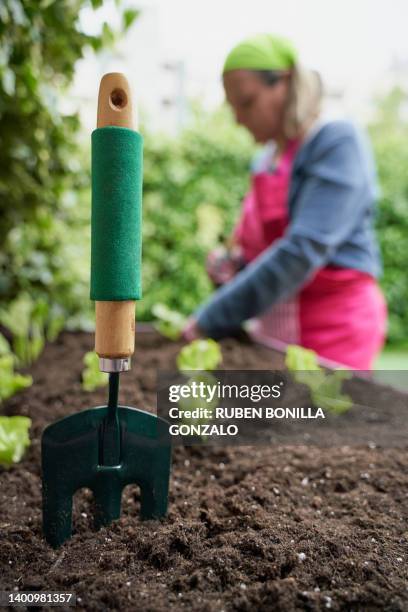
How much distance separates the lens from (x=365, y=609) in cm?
58

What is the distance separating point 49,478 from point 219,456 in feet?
1.27

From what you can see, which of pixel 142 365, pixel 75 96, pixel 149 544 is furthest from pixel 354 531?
pixel 75 96

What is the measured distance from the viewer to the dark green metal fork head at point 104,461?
72 centimetres

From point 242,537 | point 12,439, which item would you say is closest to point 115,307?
point 242,537

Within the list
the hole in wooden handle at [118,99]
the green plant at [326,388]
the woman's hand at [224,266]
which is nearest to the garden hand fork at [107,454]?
the hole in wooden handle at [118,99]

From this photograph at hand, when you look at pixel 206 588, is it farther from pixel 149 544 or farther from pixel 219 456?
pixel 219 456

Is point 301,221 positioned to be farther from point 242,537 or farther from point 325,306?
point 242,537

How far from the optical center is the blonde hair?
1.76 m

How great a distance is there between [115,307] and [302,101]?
135 cm

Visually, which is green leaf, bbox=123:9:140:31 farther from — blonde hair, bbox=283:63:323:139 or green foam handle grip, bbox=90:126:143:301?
green foam handle grip, bbox=90:126:143:301

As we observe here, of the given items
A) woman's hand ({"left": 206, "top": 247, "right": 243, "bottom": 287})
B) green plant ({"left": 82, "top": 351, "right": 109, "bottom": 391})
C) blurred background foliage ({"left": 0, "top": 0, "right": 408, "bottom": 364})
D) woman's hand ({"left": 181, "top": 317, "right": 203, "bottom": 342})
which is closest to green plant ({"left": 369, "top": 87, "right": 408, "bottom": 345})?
blurred background foliage ({"left": 0, "top": 0, "right": 408, "bottom": 364})

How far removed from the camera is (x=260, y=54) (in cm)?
169

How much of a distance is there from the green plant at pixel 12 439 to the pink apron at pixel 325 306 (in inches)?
45.6

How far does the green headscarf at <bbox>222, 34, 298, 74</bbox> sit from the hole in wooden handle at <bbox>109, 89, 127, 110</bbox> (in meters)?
1.20
